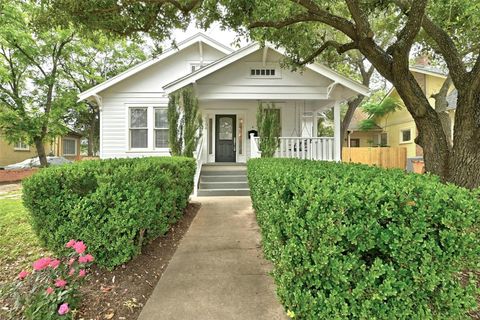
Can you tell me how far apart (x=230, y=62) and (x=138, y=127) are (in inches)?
207

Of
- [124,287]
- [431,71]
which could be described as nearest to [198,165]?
[124,287]

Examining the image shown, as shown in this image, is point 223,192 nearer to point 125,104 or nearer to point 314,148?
point 314,148

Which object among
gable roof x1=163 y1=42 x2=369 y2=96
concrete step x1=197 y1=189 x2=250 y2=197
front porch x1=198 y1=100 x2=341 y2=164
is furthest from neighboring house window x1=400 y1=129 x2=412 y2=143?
concrete step x1=197 y1=189 x2=250 y2=197

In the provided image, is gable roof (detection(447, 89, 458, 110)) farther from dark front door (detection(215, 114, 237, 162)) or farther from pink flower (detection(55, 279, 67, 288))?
pink flower (detection(55, 279, 67, 288))

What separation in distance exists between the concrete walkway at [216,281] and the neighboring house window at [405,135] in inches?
713

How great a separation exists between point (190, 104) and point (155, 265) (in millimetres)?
7046

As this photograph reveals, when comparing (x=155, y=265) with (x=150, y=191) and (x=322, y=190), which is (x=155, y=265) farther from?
(x=322, y=190)

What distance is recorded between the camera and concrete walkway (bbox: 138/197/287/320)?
270 cm

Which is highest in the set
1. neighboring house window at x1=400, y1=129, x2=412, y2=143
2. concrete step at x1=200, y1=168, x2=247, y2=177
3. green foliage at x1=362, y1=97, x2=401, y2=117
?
green foliage at x1=362, y1=97, x2=401, y2=117

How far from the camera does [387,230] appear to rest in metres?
1.86

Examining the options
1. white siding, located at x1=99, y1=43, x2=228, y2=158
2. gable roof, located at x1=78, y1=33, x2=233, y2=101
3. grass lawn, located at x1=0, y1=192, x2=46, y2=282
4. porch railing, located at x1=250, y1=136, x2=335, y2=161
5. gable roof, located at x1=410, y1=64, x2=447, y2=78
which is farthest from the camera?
gable roof, located at x1=410, y1=64, x2=447, y2=78

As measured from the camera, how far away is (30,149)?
24.7 m

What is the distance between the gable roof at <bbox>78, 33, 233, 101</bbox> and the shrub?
10261 millimetres

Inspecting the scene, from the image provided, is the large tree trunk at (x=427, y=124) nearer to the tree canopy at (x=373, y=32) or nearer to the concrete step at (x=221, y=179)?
the tree canopy at (x=373, y=32)
